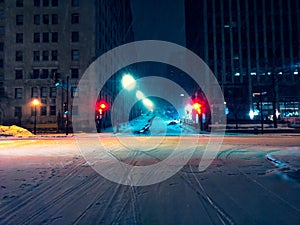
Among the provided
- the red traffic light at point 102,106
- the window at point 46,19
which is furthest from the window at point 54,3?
the red traffic light at point 102,106

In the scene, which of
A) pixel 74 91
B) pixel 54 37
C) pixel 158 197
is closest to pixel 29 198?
pixel 158 197

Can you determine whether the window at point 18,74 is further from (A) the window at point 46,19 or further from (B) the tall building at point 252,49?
(B) the tall building at point 252,49

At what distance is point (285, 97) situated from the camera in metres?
63.8

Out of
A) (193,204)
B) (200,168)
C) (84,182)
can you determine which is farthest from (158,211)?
(200,168)

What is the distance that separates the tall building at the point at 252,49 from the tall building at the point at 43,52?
107ft

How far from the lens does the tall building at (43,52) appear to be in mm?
49125

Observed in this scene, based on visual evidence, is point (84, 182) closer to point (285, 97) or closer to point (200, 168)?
point (200, 168)

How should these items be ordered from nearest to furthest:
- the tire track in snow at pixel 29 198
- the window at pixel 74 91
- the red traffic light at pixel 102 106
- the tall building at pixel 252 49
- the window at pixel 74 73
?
the tire track in snow at pixel 29 198 < the red traffic light at pixel 102 106 < the window at pixel 74 91 < the window at pixel 74 73 < the tall building at pixel 252 49

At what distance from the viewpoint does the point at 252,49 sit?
68312mm

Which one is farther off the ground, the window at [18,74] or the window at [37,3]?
the window at [37,3]

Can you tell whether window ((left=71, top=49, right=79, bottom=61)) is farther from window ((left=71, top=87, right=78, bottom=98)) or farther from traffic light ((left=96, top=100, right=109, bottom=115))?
traffic light ((left=96, top=100, right=109, bottom=115))

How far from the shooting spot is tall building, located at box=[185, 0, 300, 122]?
2527 inches

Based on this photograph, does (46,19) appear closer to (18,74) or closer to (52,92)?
(18,74)

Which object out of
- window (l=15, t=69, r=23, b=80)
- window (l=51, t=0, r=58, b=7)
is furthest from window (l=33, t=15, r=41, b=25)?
window (l=15, t=69, r=23, b=80)
